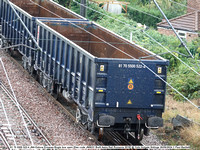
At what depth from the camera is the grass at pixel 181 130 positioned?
603 inches

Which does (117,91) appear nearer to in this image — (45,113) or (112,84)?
(112,84)

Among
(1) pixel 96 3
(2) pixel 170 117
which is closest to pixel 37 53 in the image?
(2) pixel 170 117

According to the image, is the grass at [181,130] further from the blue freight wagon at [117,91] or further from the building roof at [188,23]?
the building roof at [188,23]

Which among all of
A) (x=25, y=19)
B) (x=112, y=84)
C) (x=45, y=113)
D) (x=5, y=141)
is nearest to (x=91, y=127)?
(x=112, y=84)

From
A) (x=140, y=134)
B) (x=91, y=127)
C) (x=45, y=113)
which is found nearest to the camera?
(x=140, y=134)

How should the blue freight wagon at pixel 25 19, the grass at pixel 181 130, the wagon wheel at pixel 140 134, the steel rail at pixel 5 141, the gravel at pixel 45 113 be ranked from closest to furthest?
the steel rail at pixel 5 141 → the wagon wheel at pixel 140 134 → the gravel at pixel 45 113 → the grass at pixel 181 130 → the blue freight wagon at pixel 25 19

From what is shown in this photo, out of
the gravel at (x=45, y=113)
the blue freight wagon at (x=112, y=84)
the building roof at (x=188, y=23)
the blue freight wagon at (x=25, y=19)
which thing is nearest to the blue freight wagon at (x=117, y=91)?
the blue freight wagon at (x=112, y=84)

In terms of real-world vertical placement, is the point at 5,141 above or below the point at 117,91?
below

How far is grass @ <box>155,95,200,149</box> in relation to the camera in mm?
15328

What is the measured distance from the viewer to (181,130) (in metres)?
16.1

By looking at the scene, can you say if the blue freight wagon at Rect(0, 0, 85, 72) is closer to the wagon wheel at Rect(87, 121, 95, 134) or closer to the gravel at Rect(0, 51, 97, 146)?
the gravel at Rect(0, 51, 97, 146)

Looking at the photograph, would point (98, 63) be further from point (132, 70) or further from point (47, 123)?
point (47, 123)

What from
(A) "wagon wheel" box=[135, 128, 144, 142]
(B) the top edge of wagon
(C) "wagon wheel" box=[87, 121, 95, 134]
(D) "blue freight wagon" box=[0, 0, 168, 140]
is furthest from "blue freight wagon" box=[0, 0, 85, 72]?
(A) "wagon wheel" box=[135, 128, 144, 142]

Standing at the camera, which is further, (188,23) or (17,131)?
(188,23)
